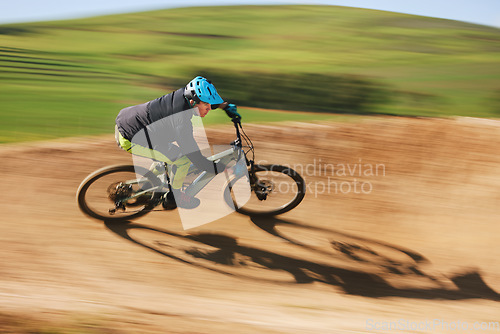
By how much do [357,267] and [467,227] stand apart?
5.92ft

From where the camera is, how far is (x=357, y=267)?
413cm

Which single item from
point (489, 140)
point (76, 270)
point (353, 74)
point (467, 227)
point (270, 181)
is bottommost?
point (76, 270)

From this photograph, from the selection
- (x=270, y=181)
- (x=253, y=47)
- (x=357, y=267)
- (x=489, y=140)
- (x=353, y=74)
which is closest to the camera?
(x=357, y=267)

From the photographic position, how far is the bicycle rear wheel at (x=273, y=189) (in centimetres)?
441

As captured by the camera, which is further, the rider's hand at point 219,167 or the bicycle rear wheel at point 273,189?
the bicycle rear wheel at point 273,189

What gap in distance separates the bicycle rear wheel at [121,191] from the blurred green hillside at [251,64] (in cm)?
332

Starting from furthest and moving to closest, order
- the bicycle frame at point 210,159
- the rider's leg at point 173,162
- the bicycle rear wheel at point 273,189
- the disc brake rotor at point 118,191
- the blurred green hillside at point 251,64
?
the blurred green hillside at point 251,64 < the bicycle rear wheel at point 273,189 < the disc brake rotor at point 118,191 < the bicycle frame at point 210,159 < the rider's leg at point 173,162

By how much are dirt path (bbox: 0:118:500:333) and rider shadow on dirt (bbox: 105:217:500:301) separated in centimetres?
2

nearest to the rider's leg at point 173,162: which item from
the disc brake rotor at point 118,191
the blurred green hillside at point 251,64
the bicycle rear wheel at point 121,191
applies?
the bicycle rear wheel at point 121,191

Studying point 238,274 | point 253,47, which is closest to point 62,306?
point 238,274

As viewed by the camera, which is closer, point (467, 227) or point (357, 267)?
point (357, 267)

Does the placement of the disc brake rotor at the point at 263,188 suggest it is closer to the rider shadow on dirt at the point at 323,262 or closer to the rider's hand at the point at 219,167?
the rider shadow on dirt at the point at 323,262

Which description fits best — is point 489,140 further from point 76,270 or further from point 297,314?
point 76,270

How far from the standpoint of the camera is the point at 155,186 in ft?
13.9
